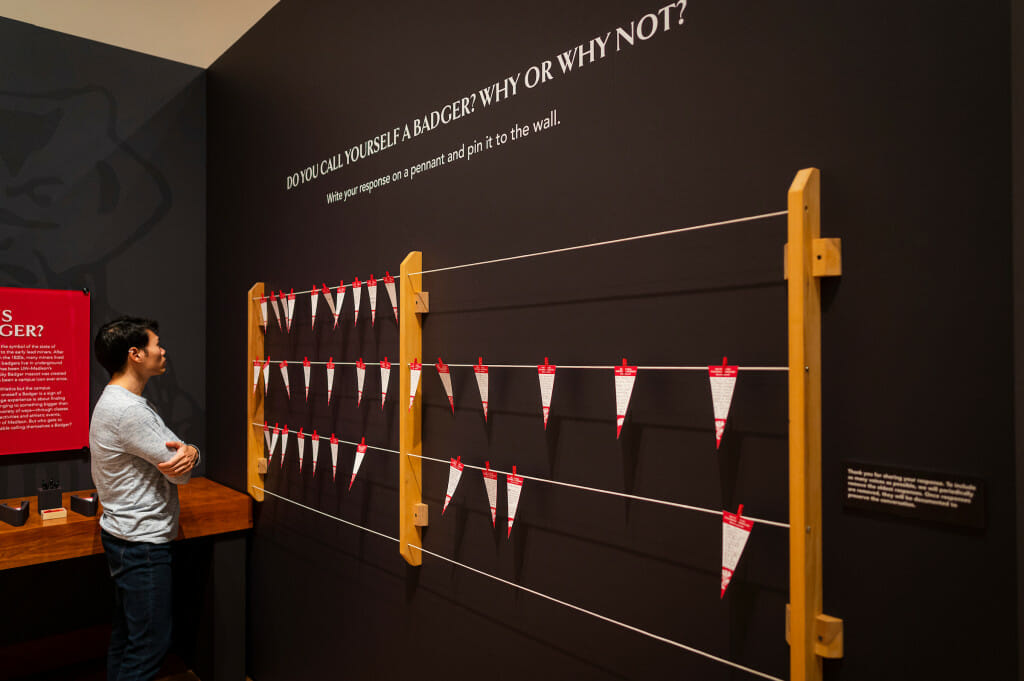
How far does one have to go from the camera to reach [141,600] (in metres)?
2.60

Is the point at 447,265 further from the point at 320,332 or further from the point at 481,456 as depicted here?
the point at 320,332

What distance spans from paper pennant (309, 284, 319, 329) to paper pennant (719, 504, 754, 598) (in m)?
1.94

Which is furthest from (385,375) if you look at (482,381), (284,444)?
(284,444)

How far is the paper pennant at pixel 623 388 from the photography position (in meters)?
1.62

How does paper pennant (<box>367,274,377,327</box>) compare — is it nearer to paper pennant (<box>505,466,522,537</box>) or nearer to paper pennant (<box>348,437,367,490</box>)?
paper pennant (<box>348,437,367,490</box>)

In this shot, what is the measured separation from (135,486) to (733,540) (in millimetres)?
2280

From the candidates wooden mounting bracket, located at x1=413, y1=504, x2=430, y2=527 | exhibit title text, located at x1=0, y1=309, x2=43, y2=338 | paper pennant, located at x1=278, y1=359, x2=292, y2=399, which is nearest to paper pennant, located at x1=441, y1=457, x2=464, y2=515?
wooden mounting bracket, located at x1=413, y1=504, x2=430, y2=527

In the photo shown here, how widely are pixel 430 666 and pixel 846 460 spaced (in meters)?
1.63

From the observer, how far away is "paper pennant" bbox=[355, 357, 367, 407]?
2586mm

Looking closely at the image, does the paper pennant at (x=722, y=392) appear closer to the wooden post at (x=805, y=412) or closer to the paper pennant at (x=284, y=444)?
the wooden post at (x=805, y=412)

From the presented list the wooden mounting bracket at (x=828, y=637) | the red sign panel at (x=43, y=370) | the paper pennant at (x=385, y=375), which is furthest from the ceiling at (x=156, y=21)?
the wooden mounting bracket at (x=828, y=637)

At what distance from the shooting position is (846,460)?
132cm

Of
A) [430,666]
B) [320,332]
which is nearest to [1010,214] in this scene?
[430,666]

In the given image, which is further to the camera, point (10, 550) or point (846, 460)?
point (10, 550)
